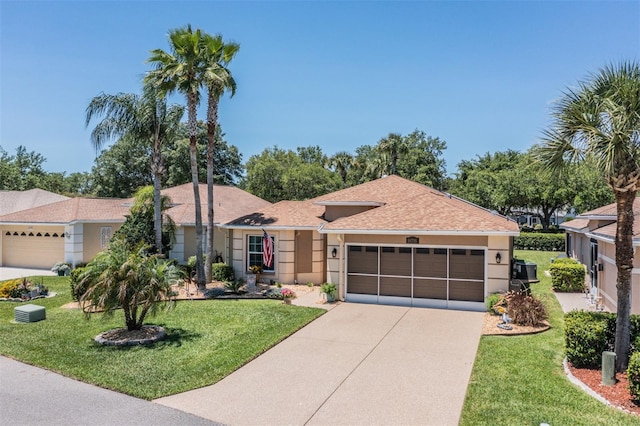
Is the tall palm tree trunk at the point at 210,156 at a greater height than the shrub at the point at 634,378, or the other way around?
the tall palm tree trunk at the point at 210,156

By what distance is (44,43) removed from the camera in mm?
13703

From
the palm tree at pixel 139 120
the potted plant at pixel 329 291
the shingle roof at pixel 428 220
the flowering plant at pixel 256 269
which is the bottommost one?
the potted plant at pixel 329 291

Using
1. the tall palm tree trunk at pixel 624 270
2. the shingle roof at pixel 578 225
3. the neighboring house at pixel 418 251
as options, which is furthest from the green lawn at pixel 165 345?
the shingle roof at pixel 578 225

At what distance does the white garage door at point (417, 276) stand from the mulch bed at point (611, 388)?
5.85 metres

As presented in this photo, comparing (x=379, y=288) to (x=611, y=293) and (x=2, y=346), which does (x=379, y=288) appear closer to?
(x=611, y=293)

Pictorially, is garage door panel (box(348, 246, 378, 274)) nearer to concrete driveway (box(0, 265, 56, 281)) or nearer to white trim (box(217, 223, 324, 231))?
white trim (box(217, 223, 324, 231))

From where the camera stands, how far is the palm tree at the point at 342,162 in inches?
2215

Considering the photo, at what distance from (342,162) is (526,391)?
4986 cm

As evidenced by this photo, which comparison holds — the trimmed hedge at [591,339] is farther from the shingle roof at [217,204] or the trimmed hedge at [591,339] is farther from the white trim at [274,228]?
the shingle roof at [217,204]

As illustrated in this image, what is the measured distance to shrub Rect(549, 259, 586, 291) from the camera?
1742 cm

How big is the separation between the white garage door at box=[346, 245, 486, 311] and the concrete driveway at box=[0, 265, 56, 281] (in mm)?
18246

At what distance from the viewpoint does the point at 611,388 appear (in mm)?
7496

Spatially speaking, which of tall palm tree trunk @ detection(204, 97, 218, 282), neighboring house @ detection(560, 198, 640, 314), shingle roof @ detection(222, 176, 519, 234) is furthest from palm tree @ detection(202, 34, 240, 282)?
neighboring house @ detection(560, 198, 640, 314)

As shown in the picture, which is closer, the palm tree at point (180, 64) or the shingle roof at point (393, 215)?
the shingle roof at point (393, 215)
